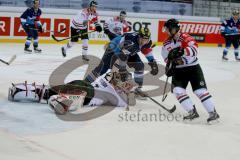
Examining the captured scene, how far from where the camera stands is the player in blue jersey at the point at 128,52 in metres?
6.84

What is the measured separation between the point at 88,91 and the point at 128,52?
2.78ft

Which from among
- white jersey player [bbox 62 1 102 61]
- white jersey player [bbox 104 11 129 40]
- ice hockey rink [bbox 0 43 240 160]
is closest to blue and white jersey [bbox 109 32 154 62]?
ice hockey rink [bbox 0 43 240 160]

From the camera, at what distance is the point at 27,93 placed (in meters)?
6.51

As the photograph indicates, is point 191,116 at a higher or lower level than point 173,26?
lower

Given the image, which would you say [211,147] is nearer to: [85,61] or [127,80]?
[127,80]

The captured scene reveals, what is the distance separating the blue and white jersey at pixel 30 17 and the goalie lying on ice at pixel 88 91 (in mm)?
7303

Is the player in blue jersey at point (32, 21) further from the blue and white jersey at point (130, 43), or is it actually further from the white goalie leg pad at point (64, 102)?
the white goalie leg pad at point (64, 102)

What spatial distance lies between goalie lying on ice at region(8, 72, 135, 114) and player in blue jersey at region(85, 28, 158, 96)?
0.23 metres

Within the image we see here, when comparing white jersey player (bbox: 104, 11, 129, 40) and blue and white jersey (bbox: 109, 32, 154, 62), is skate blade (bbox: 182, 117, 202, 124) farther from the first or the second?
white jersey player (bbox: 104, 11, 129, 40)

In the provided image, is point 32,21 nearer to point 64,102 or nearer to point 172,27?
point 64,102

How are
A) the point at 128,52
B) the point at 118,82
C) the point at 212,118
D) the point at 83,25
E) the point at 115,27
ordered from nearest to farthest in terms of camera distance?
the point at 212,118, the point at 118,82, the point at 128,52, the point at 115,27, the point at 83,25

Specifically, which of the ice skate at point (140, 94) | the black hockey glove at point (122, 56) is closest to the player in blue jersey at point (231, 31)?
the ice skate at point (140, 94)

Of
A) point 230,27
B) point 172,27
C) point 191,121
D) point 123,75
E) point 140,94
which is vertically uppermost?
point 172,27

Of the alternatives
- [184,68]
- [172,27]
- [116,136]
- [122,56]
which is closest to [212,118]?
[184,68]
